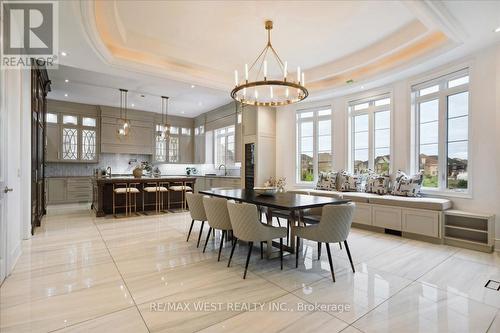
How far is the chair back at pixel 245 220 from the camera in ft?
8.66

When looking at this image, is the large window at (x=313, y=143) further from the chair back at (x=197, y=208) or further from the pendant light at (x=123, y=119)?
the pendant light at (x=123, y=119)

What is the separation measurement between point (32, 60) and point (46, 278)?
11.5 ft

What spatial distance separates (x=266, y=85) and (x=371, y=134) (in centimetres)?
323

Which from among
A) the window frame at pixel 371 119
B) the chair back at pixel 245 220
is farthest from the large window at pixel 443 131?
the chair back at pixel 245 220

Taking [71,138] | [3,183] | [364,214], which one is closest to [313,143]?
[364,214]

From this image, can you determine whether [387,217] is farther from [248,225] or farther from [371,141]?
[248,225]

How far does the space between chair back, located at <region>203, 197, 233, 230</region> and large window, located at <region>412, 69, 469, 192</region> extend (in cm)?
387

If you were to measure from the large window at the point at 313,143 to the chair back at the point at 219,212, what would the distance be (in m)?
3.80

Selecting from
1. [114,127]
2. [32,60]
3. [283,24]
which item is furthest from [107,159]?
[283,24]

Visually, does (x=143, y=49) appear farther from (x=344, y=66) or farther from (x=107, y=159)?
(x=107, y=159)

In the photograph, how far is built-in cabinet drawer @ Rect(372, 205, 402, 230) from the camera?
4.29 meters

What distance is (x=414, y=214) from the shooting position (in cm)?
410

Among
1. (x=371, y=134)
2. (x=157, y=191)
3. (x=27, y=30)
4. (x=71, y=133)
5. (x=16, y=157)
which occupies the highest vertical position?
(x=27, y=30)

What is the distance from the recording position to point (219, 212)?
3.15 m
